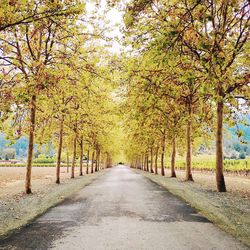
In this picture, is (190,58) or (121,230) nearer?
(121,230)

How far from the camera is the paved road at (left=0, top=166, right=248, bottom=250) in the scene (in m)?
6.41

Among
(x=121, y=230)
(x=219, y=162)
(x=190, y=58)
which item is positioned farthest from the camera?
(x=219, y=162)

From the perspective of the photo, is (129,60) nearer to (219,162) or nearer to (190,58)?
(190,58)

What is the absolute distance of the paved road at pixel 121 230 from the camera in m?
6.41

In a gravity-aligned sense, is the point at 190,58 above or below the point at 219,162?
above

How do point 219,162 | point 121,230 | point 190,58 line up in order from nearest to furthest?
1. point 121,230
2. point 190,58
3. point 219,162

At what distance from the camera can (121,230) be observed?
301 inches

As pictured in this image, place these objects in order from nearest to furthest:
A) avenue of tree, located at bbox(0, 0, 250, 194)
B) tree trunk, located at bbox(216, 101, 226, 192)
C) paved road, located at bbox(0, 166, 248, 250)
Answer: paved road, located at bbox(0, 166, 248, 250), avenue of tree, located at bbox(0, 0, 250, 194), tree trunk, located at bbox(216, 101, 226, 192)

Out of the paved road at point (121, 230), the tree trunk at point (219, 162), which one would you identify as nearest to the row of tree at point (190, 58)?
the tree trunk at point (219, 162)

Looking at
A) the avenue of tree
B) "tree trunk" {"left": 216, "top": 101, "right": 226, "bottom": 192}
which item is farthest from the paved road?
"tree trunk" {"left": 216, "top": 101, "right": 226, "bottom": 192}

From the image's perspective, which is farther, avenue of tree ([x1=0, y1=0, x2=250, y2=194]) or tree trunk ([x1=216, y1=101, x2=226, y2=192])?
tree trunk ([x1=216, y1=101, x2=226, y2=192])

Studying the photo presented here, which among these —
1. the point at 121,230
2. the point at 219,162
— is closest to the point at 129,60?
the point at 219,162

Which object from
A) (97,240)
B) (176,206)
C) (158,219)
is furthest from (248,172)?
(97,240)

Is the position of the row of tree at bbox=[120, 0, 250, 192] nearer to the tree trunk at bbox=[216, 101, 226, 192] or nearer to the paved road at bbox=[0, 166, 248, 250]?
the tree trunk at bbox=[216, 101, 226, 192]
